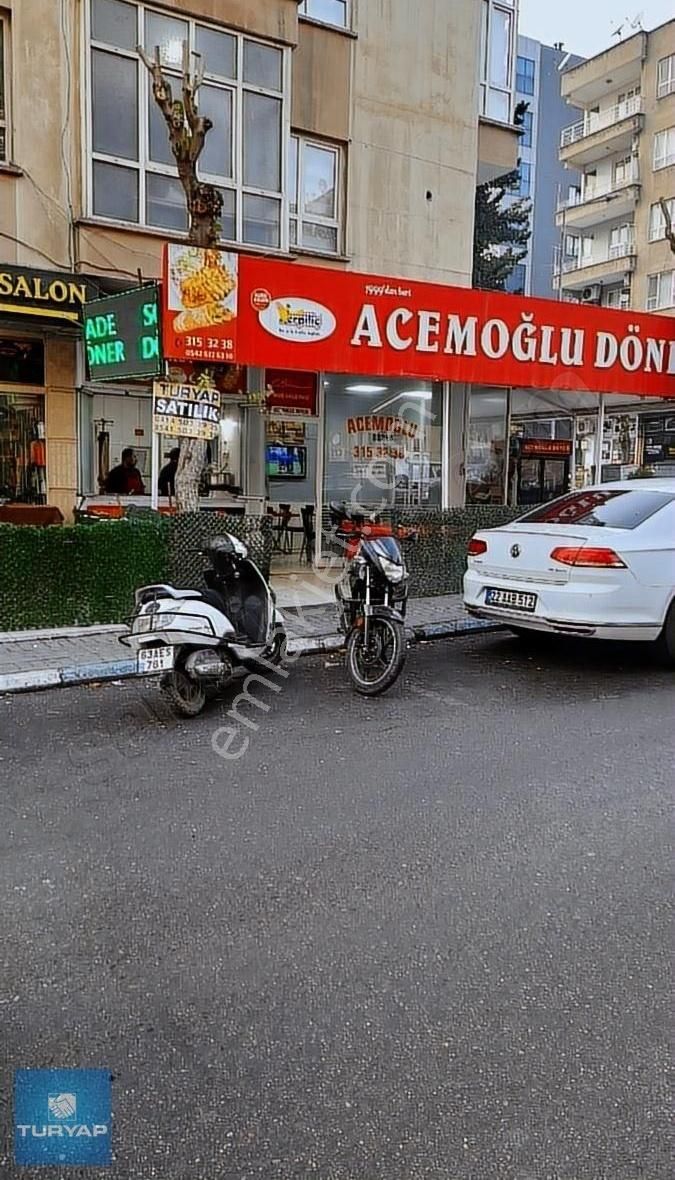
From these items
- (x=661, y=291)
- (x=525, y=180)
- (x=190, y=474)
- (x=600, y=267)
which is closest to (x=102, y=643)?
(x=190, y=474)

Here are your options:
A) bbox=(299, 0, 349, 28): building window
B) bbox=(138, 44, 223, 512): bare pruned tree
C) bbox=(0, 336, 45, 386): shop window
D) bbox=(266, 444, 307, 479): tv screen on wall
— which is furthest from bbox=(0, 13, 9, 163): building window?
bbox=(266, 444, 307, 479): tv screen on wall

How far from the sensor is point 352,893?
3.74m

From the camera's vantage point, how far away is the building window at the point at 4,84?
1106cm

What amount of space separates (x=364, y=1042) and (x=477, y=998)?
0.46 m

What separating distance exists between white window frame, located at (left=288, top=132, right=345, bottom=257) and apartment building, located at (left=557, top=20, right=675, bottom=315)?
24806mm

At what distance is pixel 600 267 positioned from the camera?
128ft

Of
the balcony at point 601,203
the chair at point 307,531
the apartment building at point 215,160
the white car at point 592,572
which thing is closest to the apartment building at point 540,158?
the balcony at point 601,203

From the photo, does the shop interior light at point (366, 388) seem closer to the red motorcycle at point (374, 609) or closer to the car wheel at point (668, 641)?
the red motorcycle at point (374, 609)

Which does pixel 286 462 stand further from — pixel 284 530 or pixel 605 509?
pixel 605 509

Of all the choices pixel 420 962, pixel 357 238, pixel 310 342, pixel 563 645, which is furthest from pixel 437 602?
pixel 420 962

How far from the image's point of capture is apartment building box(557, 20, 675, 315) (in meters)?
36.1

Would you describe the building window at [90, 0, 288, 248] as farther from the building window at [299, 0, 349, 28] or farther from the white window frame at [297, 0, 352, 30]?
the building window at [299, 0, 349, 28]

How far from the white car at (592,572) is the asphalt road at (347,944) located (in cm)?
160

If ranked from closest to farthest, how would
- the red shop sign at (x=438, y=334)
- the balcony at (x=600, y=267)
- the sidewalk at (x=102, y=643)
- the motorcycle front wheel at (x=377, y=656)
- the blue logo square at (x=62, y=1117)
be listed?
the blue logo square at (x=62, y=1117), the motorcycle front wheel at (x=377, y=656), the sidewalk at (x=102, y=643), the red shop sign at (x=438, y=334), the balcony at (x=600, y=267)
